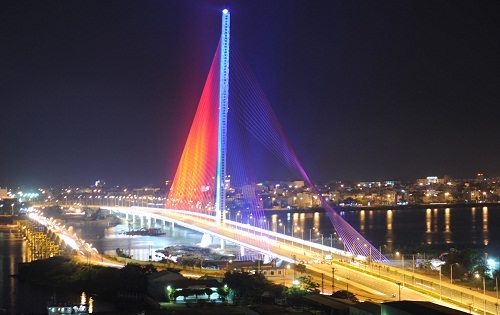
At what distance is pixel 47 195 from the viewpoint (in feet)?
112

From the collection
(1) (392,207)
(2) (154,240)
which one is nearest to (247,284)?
(2) (154,240)

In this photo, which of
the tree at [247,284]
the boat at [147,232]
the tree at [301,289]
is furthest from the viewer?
the boat at [147,232]

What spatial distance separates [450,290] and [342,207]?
23155 millimetres

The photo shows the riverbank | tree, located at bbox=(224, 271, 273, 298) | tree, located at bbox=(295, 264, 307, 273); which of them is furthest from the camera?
the riverbank

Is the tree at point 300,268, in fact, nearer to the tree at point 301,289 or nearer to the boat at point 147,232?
the tree at point 301,289

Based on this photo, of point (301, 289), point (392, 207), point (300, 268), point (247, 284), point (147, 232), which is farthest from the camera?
point (392, 207)

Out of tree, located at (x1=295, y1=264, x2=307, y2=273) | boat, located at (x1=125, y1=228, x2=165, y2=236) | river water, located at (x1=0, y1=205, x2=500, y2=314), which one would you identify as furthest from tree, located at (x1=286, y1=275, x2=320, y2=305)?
boat, located at (x1=125, y1=228, x2=165, y2=236)

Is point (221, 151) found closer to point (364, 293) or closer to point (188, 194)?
point (364, 293)

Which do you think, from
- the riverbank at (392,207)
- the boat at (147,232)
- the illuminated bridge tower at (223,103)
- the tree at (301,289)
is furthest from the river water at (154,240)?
the riverbank at (392,207)

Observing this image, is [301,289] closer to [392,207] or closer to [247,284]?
[247,284]

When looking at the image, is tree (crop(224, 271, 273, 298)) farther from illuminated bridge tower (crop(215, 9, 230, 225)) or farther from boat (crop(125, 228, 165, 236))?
boat (crop(125, 228, 165, 236))

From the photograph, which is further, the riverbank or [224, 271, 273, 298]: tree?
the riverbank

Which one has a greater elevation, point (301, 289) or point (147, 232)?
point (301, 289)

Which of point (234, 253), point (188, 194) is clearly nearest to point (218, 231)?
point (234, 253)
